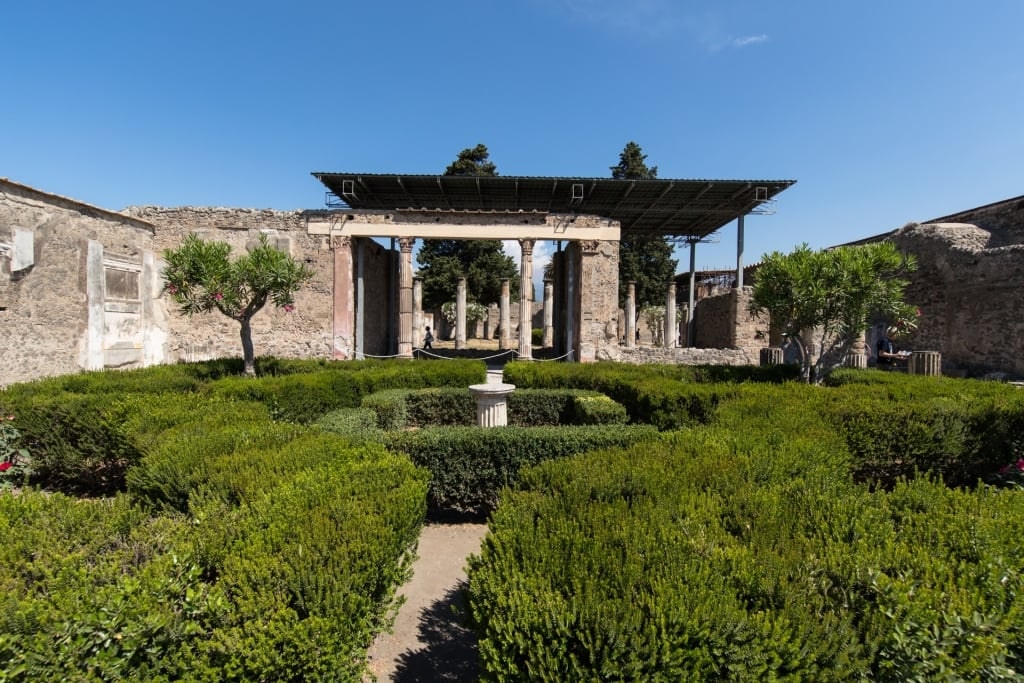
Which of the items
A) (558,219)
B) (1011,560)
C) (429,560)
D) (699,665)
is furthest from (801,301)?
(558,219)

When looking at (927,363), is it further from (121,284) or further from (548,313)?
(548,313)

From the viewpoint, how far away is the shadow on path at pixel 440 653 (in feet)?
9.84

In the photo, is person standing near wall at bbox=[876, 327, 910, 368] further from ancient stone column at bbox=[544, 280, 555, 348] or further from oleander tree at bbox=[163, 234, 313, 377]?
oleander tree at bbox=[163, 234, 313, 377]

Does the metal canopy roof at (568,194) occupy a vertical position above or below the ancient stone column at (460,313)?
above

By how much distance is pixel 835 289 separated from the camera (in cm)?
854

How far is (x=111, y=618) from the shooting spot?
1896mm

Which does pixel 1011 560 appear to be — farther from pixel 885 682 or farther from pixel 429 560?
pixel 429 560

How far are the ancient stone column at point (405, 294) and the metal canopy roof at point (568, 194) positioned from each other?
1.34 metres

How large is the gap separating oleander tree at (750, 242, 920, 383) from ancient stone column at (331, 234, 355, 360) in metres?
12.4

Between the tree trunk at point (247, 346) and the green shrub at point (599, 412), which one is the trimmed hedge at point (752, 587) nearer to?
the green shrub at point (599, 412)

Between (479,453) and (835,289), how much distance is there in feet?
23.8

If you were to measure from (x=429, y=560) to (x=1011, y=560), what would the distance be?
13.3 feet

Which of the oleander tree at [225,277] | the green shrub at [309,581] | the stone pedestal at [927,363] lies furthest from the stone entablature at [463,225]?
the green shrub at [309,581]

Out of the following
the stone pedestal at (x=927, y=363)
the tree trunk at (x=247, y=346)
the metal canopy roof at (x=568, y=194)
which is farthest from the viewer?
the metal canopy roof at (x=568, y=194)
